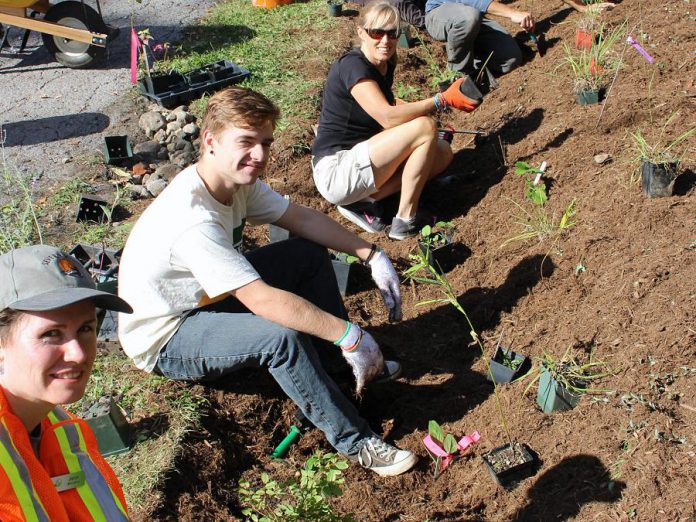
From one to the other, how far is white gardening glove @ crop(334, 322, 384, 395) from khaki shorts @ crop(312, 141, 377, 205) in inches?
59.0

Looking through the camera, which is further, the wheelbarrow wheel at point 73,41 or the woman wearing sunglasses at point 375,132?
the wheelbarrow wheel at point 73,41

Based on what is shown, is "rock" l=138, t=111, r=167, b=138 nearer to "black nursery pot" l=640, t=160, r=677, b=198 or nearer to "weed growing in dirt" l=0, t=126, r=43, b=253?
"weed growing in dirt" l=0, t=126, r=43, b=253

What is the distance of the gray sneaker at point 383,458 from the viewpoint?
2.84 m

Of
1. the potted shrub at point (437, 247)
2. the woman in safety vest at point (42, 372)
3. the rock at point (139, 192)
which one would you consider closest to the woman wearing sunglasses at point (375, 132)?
the potted shrub at point (437, 247)

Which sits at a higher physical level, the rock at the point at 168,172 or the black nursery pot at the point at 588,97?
the black nursery pot at the point at 588,97

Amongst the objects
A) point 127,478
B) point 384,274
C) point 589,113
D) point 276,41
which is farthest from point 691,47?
point 127,478

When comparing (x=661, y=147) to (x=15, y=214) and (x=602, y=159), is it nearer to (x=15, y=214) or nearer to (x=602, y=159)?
(x=602, y=159)

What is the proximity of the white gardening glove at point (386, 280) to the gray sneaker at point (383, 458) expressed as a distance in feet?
2.21

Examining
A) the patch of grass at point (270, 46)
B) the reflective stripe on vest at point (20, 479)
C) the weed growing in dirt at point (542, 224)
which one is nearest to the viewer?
the reflective stripe on vest at point (20, 479)

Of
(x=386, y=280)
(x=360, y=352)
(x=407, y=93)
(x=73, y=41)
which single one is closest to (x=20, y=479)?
(x=360, y=352)

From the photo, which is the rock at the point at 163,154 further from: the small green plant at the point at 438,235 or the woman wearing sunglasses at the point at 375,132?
the small green plant at the point at 438,235

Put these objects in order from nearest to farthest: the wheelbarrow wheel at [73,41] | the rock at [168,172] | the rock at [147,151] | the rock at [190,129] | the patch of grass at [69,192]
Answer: the patch of grass at [69,192] < the rock at [168,172] < the rock at [147,151] < the rock at [190,129] < the wheelbarrow wheel at [73,41]

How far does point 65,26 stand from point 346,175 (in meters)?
3.26

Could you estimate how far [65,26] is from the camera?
5.90m
